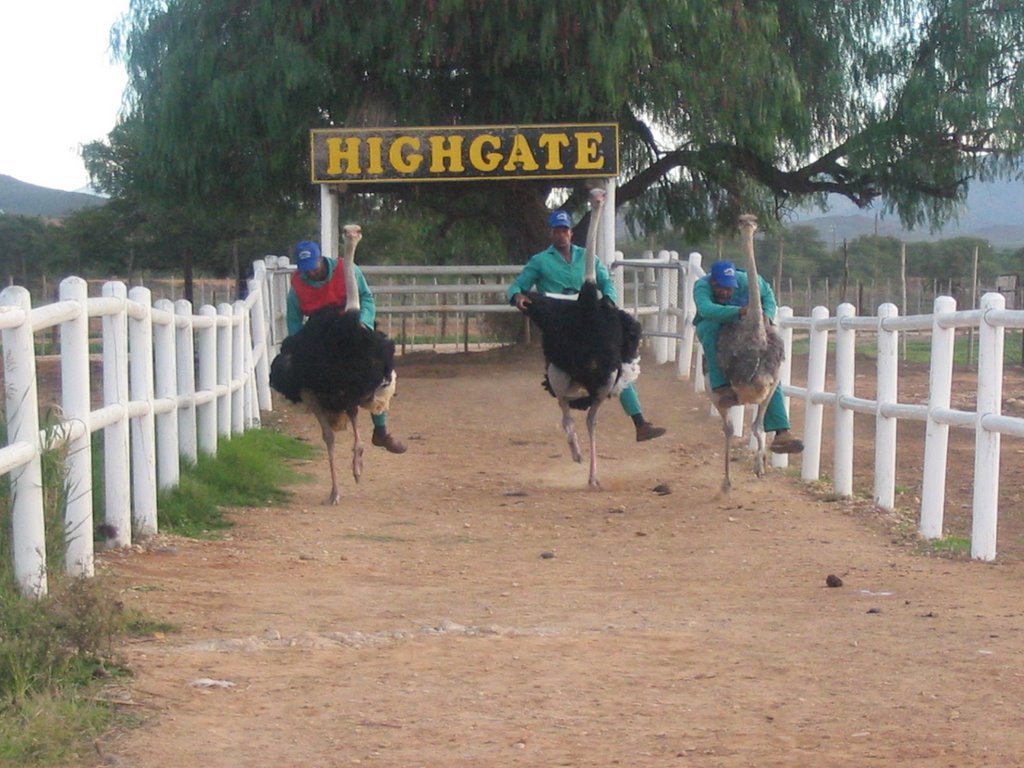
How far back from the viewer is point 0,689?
504cm

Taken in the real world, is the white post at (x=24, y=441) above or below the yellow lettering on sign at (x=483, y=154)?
below

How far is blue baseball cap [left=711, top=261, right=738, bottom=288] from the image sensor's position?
1045 centimetres

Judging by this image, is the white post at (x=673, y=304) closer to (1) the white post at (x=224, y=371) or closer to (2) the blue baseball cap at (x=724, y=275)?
(1) the white post at (x=224, y=371)

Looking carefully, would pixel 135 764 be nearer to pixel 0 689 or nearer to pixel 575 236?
pixel 0 689

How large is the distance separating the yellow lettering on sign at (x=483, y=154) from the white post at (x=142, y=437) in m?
10.3

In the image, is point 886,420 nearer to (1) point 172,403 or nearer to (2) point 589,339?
(2) point 589,339

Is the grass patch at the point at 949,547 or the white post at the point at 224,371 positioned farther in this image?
the white post at the point at 224,371

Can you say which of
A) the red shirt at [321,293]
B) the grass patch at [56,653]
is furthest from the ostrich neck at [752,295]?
the grass patch at [56,653]

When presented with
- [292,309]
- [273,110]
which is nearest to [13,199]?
[273,110]

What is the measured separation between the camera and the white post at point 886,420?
33.3 feet

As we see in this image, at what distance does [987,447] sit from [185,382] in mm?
5036

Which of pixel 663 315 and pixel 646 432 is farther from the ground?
pixel 663 315

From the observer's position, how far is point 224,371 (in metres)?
12.3

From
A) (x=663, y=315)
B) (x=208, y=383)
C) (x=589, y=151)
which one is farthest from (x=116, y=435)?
(x=589, y=151)
